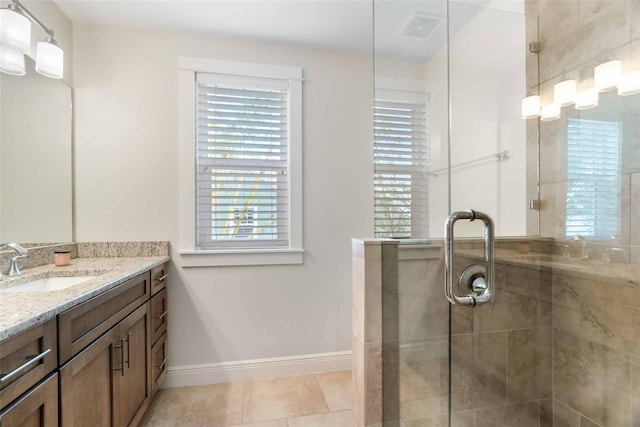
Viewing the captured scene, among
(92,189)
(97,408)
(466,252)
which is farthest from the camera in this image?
(92,189)

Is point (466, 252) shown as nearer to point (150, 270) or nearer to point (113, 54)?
point (150, 270)

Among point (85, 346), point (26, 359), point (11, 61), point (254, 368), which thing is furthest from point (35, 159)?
point (254, 368)

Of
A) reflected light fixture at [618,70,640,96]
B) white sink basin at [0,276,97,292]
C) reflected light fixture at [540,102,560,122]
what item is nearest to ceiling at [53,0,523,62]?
reflected light fixture at [540,102,560,122]

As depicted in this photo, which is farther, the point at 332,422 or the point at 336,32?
the point at 336,32

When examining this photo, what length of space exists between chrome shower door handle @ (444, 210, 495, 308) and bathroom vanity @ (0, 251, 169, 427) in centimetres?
141

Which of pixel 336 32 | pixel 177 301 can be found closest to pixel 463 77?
pixel 336 32

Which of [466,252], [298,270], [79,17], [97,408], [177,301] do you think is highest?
[79,17]

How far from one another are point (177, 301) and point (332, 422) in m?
1.28

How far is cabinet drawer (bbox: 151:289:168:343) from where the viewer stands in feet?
5.77

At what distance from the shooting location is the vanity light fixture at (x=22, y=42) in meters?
1.35

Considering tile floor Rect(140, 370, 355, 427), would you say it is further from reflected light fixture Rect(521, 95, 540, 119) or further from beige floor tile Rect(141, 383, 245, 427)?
reflected light fixture Rect(521, 95, 540, 119)

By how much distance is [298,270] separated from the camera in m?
2.23

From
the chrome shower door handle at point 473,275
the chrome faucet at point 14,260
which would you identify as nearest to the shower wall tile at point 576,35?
the chrome shower door handle at point 473,275

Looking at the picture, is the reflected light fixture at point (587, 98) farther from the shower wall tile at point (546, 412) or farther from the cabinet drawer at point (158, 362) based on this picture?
the cabinet drawer at point (158, 362)
